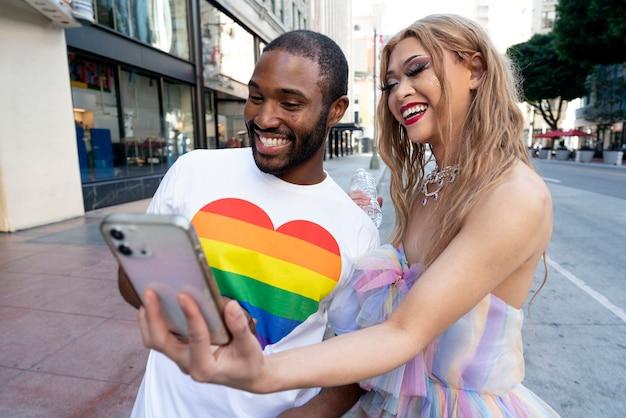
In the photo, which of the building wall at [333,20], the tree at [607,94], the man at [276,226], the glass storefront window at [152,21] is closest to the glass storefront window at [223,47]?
the glass storefront window at [152,21]

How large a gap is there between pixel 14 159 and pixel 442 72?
A: 822 centimetres

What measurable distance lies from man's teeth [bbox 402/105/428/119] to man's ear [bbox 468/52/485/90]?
162 mm

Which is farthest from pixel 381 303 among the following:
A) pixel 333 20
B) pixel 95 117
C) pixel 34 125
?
pixel 333 20

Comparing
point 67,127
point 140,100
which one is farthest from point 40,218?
point 140,100

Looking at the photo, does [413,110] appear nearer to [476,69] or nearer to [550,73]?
Answer: [476,69]

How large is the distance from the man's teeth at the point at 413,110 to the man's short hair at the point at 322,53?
0.29m

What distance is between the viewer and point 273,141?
1505mm

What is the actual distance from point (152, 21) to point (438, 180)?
12410 millimetres

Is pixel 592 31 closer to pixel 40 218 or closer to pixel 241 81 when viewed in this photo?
pixel 241 81

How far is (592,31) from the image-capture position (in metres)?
23.0

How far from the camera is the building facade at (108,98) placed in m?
7.44

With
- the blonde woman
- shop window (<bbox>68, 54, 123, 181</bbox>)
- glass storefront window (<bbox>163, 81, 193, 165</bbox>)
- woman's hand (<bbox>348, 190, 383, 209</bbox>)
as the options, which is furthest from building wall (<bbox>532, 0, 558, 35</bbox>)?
the blonde woman

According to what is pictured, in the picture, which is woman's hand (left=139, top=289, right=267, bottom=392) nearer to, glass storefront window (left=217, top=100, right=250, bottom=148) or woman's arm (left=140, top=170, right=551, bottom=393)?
woman's arm (left=140, top=170, right=551, bottom=393)

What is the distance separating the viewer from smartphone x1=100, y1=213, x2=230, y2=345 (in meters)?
0.61
